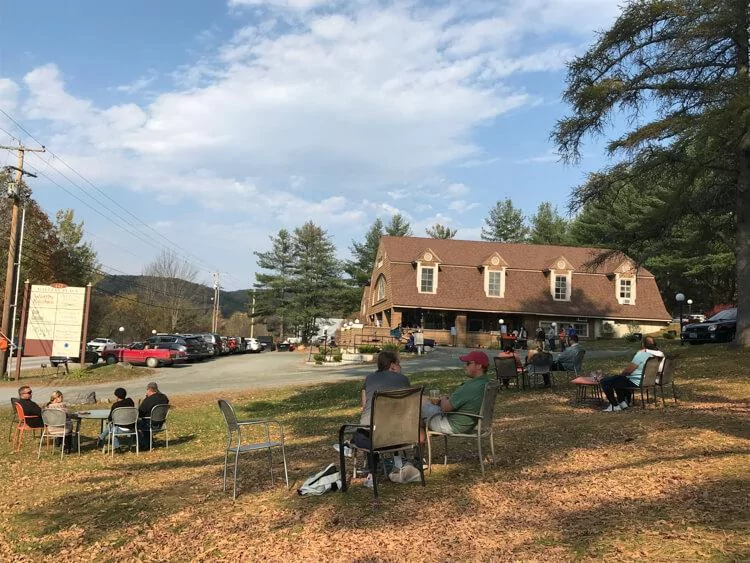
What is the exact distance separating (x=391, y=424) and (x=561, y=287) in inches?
1542

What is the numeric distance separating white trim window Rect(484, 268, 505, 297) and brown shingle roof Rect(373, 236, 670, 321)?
0.35m

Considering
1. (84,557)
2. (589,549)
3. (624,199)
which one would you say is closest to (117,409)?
(84,557)

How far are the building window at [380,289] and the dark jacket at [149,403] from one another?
33.9m

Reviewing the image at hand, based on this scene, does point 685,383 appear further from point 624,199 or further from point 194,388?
point 624,199

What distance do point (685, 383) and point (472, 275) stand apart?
30265 mm

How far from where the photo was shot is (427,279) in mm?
42250

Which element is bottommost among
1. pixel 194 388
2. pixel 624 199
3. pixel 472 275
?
pixel 194 388

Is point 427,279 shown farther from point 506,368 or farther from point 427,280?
point 506,368

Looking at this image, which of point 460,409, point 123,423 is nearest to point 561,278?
point 123,423

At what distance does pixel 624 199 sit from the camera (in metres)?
43.6

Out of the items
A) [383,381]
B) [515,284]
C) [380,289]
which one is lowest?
[383,381]

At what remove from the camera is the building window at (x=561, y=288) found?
4259 cm

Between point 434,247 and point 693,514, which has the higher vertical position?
point 434,247

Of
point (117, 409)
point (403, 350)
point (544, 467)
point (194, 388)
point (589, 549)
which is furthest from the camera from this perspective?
point (403, 350)
